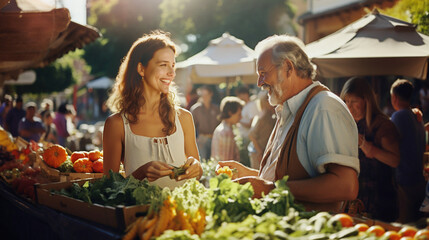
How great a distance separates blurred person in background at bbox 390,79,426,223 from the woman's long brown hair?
331 centimetres

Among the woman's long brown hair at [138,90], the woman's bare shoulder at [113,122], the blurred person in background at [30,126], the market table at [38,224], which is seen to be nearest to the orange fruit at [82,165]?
the market table at [38,224]

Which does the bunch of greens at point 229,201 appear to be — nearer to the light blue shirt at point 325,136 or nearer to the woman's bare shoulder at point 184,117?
the light blue shirt at point 325,136

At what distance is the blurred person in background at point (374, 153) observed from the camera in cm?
477

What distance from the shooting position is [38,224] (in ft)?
11.1

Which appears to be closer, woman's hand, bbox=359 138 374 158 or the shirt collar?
the shirt collar

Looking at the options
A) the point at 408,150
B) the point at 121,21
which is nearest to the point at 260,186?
the point at 408,150

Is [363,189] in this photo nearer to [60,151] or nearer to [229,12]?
[60,151]

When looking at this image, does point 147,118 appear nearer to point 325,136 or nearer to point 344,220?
point 325,136

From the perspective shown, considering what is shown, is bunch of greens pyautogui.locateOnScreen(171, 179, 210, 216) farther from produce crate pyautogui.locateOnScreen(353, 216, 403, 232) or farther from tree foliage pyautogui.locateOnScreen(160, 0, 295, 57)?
tree foliage pyautogui.locateOnScreen(160, 0, 295, 57)

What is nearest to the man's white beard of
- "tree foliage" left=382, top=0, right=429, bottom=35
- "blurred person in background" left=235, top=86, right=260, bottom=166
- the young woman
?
the young woman

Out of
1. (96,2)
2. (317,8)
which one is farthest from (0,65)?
(96,2)

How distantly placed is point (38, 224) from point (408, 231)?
2476mm

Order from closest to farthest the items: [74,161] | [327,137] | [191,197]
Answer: [191,197] < [327,137] < [74,161]

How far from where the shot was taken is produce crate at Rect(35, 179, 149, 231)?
7.86 feet
